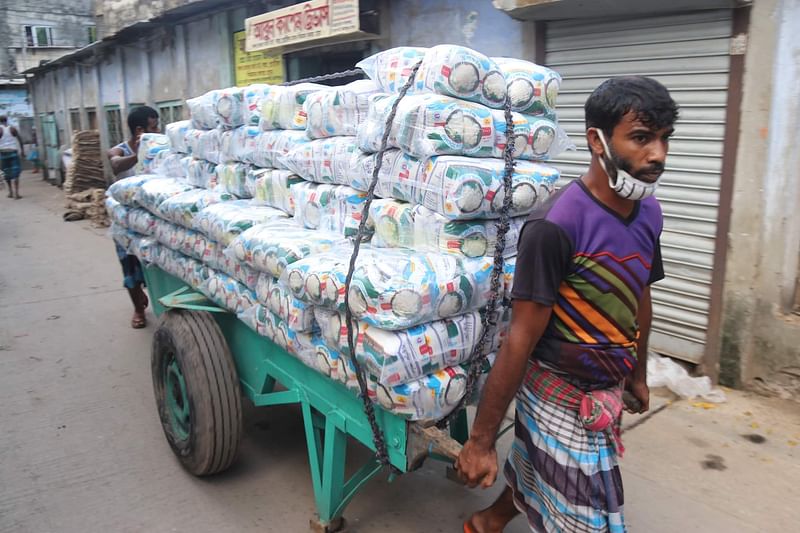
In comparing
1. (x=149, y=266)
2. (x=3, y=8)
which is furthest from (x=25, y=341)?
(x=3, y=8)

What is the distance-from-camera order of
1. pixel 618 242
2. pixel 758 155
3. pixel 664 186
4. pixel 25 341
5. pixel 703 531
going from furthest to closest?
1. pixel 25 341
2. pixel 664 186
3. pixel 758 155
4. pixel 703 531
5. pixel 618 242

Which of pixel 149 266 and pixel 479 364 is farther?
pixel 149 266

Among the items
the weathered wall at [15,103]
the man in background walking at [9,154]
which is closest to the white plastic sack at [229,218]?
the man in background walking at [9,154]

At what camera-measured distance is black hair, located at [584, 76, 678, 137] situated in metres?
1.53

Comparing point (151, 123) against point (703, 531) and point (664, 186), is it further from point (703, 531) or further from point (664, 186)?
point (703, 531)

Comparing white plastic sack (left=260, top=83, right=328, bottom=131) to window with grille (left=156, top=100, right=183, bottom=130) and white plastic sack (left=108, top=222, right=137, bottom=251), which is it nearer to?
white plastic sack (left=108, top=222, right=137, bottom=251)

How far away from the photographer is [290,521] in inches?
108

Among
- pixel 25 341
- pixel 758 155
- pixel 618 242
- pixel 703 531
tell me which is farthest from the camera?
pixel 25 341

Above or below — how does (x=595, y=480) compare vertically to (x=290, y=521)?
above

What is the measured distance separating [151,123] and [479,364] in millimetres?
4368

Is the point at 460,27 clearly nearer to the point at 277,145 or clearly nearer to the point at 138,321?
the point at 277,145

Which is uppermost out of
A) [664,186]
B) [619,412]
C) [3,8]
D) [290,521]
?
[3,8]

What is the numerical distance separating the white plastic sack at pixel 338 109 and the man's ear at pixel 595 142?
3.66 feet

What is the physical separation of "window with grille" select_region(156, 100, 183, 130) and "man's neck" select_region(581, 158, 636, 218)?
11.0 meters
